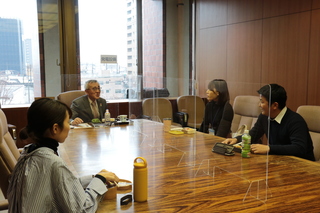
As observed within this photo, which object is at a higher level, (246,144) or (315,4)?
(315,4)

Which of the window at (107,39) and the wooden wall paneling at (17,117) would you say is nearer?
the wooden wall paneling at (17,117)

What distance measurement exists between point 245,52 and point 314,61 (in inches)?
50.1

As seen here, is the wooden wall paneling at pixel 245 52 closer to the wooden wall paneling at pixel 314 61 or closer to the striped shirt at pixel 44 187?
the wooden wall paneling at pixel 314 61

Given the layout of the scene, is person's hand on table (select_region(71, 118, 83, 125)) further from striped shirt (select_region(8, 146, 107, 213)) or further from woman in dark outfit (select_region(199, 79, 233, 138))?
striped shirt (select_region(8, 146, 107, 213))

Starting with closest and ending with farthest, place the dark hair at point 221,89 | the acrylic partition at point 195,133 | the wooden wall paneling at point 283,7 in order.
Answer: the acrylic partition at point 195,133 → the dark hair at point 221,89 → the wooden wall paneling at point 283,7

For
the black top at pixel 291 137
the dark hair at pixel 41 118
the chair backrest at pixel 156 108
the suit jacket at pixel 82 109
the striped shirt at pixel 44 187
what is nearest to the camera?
the striped shirt at pixel 44 187

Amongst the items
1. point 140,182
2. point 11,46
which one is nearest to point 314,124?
point 140,182

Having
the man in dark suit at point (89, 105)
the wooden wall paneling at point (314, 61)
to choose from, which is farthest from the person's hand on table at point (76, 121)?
the wooden wall paneling at point (314, 61)

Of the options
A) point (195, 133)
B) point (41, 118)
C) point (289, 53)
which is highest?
Result: point (289, 53)

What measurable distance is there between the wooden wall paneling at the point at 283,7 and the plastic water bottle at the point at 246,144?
119 inches

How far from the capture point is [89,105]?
4160mm

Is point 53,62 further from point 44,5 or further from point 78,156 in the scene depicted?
point 78,156

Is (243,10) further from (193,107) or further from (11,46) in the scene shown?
(11,46)

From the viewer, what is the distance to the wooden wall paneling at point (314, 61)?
4305 mm
